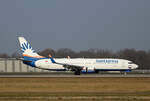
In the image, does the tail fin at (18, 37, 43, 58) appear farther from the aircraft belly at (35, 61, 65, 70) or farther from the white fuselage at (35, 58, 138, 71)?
the white fuselage at (35, 58, 138, 71)

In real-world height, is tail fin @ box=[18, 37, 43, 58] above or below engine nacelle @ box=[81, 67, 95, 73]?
above

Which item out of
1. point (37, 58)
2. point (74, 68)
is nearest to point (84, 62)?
point (74, 68)

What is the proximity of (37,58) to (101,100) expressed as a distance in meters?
50.7

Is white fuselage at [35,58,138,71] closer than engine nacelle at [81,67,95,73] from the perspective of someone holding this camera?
No

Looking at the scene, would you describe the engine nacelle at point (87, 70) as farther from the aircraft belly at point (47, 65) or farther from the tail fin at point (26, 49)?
the tail fin at point (26, 49)

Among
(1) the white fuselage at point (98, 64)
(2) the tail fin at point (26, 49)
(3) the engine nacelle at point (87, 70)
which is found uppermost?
(2) the tail fin at point (26, 49)

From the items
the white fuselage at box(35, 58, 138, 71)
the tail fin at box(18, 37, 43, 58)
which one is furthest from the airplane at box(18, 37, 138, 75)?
the tail fin at box(18, 37, 43, 58)

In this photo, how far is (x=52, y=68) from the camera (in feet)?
242

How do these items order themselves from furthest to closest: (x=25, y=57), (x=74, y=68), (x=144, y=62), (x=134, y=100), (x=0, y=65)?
(x=144, y=62), (x=0, y=65), (x=25, y=57), (x=74, y=68), (x=134, y=100)

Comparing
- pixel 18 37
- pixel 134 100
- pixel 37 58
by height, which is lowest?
pixel 134 100

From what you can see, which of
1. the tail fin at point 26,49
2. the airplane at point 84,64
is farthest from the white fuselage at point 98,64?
the tail fin at point 26,49

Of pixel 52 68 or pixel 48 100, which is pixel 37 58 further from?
pixel 48 100

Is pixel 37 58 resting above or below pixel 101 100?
above

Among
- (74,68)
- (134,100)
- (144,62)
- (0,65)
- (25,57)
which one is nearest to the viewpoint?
(134,100)
